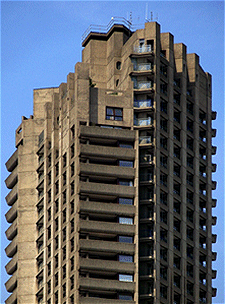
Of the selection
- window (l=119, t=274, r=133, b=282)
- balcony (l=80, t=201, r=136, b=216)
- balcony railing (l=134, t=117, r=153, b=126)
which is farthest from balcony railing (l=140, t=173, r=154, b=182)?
window (l=119, t=274, r=133, b=282)

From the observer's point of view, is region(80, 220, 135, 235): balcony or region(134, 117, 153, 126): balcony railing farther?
region(134, 117, 153, 126): balcony railing

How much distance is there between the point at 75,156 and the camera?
7603 inches

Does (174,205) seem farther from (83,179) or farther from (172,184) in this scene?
(83,179)

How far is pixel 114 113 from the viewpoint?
196 metres

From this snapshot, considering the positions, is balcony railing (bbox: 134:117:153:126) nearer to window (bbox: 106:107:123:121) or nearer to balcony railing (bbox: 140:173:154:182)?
window (bbox: 106:107:123:121)

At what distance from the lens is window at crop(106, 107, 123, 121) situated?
19612cm

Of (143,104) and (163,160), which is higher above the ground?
(143,104)

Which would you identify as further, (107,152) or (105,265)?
(107,152)

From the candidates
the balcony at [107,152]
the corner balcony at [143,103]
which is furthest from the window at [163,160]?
the corner balcony at [143,103]

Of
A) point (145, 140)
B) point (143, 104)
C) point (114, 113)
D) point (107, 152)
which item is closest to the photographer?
point (107, 152)

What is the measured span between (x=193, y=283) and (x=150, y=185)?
1773 centimetres

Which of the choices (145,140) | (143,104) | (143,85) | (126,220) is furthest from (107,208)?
(143,85)

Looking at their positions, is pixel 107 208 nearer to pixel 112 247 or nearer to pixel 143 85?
pixel 112 247

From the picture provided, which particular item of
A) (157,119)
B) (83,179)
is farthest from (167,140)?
(83,179)
